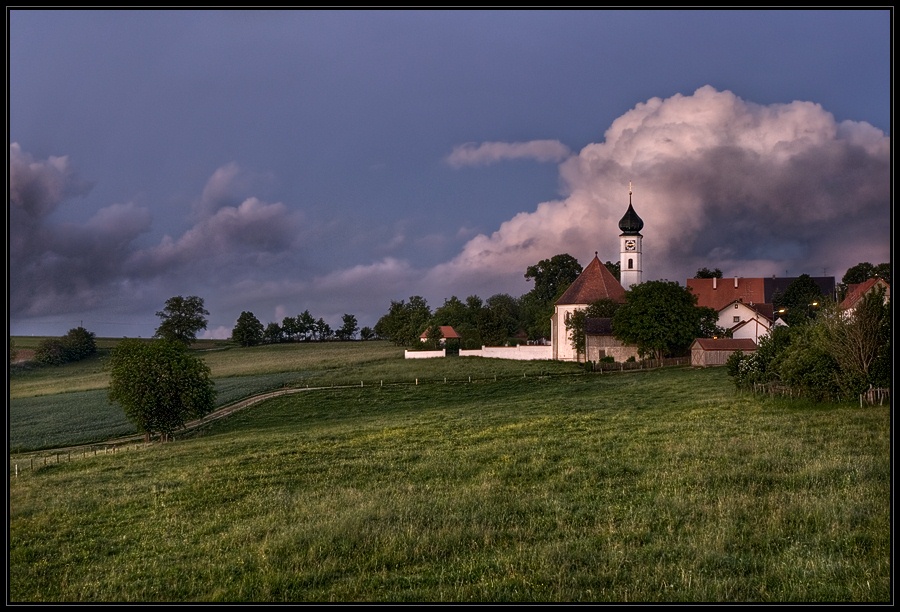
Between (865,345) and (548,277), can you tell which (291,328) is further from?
(865,345)

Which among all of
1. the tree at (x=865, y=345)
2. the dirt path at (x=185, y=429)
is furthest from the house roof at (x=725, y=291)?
the tree at (x=865, y=345)

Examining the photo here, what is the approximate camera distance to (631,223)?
92.4 metres

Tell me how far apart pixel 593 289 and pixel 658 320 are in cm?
1444

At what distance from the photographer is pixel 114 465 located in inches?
1080

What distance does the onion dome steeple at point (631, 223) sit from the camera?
3637 inches

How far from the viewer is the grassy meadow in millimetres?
10016

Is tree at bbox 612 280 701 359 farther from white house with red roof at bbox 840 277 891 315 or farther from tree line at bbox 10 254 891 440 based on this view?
white house with red roof at bbox 840 277 891 315

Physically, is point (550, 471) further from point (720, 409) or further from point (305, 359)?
point (305, 359)

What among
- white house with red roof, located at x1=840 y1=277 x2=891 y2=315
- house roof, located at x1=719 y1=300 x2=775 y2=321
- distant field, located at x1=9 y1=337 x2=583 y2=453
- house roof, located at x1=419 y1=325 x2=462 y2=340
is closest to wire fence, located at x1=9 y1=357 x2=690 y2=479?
distant field, located at x1=9 y1=337 x2=583 y2=453

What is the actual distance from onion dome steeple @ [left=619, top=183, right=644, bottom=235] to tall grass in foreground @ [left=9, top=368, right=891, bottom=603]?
6636 centimetres

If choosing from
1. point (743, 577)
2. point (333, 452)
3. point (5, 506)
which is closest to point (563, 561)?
point (743, 577)

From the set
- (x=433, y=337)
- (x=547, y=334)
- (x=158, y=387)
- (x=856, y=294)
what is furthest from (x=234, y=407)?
(x=547, y=334)

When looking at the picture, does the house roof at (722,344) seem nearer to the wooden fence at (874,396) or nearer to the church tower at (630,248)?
the church tower at (630,248)

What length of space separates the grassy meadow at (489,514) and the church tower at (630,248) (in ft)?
202
